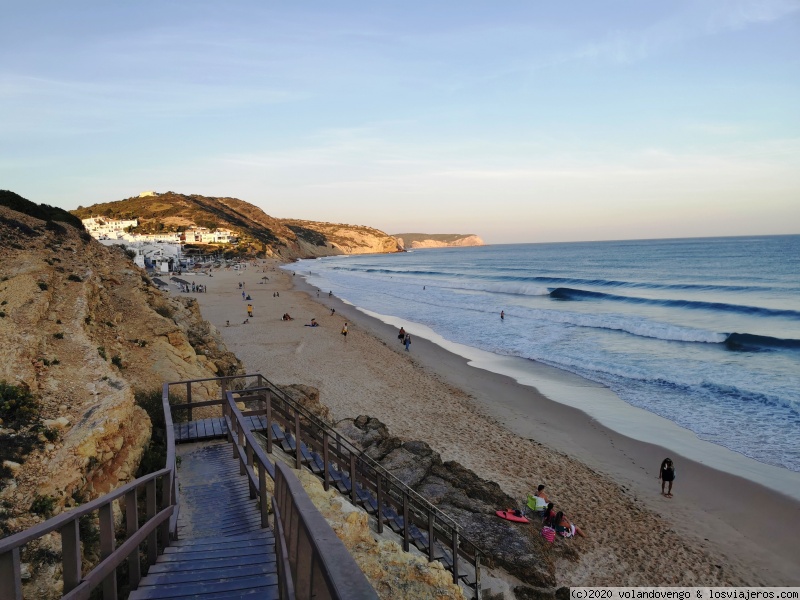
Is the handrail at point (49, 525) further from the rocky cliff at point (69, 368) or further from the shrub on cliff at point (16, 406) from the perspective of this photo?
the shrub on cliff at point (16, 406)

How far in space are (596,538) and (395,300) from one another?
4297cm

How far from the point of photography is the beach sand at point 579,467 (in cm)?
965

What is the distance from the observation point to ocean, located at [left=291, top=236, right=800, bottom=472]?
1745 centimetres

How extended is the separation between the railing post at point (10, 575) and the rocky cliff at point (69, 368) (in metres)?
3.25

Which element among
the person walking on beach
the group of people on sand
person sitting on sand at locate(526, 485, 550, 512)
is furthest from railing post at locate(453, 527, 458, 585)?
the person walking on beach

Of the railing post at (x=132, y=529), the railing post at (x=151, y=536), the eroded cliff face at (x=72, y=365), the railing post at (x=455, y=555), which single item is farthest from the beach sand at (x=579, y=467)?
the railing post at (x=132, y=529)

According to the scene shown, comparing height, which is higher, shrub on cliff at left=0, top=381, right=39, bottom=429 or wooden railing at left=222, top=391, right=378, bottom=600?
wooden railing at left=222, top=391, right=378, bottom=600

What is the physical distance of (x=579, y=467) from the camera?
535 inches

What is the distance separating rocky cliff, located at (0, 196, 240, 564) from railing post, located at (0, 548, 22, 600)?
3.25m

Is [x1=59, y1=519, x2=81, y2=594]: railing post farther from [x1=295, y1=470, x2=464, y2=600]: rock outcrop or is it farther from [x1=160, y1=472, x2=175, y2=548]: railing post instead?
[x1=295, y1=470, x2=464, y2=600]: rock outcrop

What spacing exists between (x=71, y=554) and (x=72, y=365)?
21.6ft

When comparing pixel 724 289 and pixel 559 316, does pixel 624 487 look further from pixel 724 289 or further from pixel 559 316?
pixel 724 289

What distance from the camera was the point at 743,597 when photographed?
8.80m

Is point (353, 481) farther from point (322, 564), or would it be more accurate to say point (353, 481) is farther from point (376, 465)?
point (322, 564)
